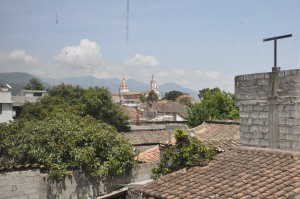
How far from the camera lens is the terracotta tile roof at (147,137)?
2803 cm

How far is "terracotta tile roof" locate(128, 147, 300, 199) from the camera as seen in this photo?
26.3 feet

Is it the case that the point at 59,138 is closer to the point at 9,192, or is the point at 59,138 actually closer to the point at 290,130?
the point at 9,192

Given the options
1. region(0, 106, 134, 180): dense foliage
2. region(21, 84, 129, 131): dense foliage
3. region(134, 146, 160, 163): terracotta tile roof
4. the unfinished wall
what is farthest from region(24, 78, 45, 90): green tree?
the unfinished wall

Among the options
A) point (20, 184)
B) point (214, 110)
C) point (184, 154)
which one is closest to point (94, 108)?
point (214, 110)

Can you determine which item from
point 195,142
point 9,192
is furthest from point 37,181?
point 195,142

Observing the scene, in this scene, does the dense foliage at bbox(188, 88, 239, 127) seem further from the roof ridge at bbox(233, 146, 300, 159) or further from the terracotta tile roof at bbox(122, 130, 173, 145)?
the roof ridge at bbox(233, 146, 300, 159)

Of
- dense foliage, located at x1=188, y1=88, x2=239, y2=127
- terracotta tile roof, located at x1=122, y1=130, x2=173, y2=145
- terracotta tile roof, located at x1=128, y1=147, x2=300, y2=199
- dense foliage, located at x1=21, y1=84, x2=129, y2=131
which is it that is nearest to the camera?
terracotta tile roof, located at x1=128, y1=147, x2=300, y2=199

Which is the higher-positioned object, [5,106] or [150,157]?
[5,106]

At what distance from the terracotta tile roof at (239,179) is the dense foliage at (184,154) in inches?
12.6

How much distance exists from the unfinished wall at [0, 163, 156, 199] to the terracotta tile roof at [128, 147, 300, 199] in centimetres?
388

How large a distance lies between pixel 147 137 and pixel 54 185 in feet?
56.9

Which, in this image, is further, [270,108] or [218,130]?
[218,130]

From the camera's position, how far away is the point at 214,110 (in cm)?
4159

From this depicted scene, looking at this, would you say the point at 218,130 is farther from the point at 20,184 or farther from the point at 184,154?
the point at 20,184
